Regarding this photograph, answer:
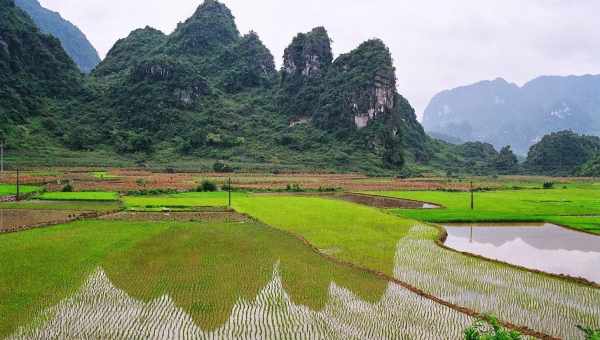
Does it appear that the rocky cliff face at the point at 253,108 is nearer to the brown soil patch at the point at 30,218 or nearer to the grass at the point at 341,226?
the grass at the point at 341,226

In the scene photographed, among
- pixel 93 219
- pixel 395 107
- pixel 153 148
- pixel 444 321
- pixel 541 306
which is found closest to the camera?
pixel 444 321

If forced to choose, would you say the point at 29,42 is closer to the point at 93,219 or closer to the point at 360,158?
the point at 360,158

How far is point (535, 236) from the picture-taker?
17344 millimetres

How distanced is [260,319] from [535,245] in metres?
12.1

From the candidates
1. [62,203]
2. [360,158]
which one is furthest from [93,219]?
[360,158]

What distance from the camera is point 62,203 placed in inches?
973

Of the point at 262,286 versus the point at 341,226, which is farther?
the point at 341,226

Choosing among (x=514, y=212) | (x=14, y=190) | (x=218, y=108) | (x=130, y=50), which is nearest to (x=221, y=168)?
(x=14, y=190)

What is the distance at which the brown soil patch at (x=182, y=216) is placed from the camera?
63.3ft

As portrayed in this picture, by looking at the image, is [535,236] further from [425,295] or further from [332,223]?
[425,295]

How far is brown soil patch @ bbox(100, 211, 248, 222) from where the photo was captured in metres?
19.3

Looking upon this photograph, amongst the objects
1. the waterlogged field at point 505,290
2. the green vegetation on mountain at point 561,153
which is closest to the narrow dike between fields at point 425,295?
the waterlogged field at point 505,290

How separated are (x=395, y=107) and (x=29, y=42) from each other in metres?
76.4

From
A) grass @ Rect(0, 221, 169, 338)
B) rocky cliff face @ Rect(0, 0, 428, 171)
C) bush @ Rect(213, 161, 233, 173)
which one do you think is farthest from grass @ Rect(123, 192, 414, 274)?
rocky cliff face @ Rect(0, 0, 428, 171)
